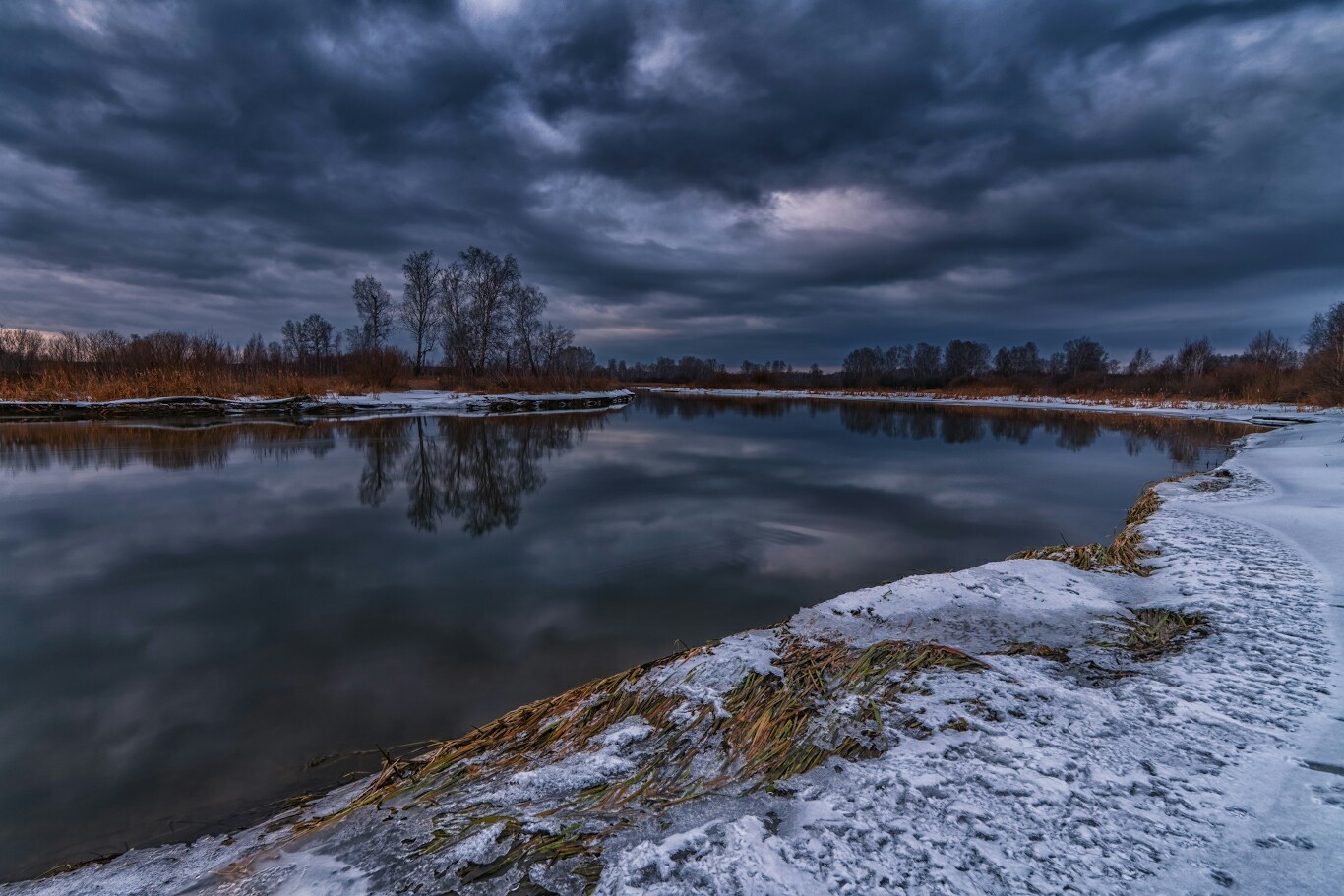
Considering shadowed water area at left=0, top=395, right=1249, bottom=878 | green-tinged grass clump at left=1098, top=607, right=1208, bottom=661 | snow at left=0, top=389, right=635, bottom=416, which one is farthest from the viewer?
snow at left=0, top=389, right=635, bottom=416

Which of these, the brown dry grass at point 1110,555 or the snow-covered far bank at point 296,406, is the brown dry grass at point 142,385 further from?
the brown dry grass at point 1110,555

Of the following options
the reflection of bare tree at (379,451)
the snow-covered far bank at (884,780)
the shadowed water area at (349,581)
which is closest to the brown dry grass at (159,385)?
the reflection of bare tree at (379,451)

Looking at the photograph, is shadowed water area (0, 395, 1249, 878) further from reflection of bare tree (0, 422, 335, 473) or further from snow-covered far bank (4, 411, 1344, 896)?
snow-covered far bank (4, 411, 1344, 896)

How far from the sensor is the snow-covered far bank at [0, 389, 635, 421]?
17.5 metres

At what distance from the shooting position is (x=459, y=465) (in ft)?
37.4

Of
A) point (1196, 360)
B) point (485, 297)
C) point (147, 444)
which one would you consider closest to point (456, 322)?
point (485, 297)

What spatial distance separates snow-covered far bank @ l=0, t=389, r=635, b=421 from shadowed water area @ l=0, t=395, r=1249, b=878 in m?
6.30

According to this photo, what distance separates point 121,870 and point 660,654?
2.71 metres

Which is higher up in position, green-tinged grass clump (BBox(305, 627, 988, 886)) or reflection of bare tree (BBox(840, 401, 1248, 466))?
reflection of bare tree (BBox(840, 401, 1248, 466))

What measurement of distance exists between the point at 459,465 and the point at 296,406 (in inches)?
603

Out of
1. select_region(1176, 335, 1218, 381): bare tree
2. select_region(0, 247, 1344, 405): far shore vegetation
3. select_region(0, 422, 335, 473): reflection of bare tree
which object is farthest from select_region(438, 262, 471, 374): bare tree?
select_region(1176, 335, 1218, 381): bare tree

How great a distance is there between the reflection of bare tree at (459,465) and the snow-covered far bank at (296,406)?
462cm

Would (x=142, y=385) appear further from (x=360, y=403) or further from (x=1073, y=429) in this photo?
(x=1073, y=429)

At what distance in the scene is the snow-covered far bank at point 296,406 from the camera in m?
17.5
